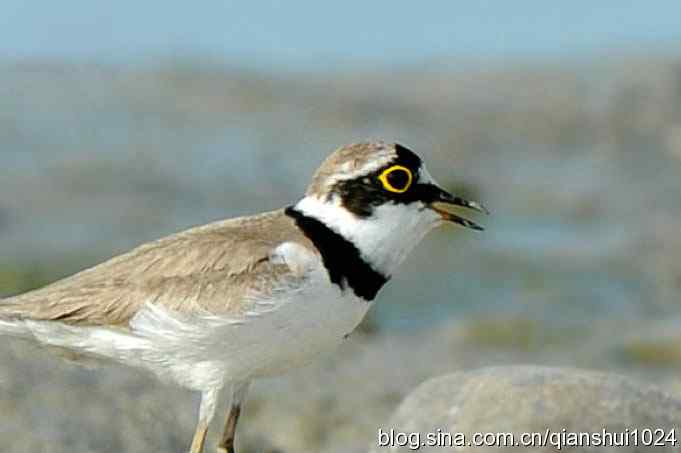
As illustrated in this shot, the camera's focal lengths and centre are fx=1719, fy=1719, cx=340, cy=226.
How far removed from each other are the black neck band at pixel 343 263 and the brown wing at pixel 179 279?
0.06m

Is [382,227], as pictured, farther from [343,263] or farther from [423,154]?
[423,154]

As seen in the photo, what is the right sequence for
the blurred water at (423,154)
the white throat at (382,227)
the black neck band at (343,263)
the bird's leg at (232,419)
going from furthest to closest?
the blurred water at (423,154), the bird's leg at (232,419), the white throat at (382,227), the black neck band at (343,263)

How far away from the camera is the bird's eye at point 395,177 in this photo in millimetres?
6078

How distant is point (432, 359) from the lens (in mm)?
10641

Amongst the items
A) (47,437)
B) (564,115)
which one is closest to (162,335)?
(47,437)

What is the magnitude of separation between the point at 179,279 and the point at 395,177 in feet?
2.76

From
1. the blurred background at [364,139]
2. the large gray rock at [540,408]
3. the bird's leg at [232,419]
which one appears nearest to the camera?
the bird's leg at [232,419]

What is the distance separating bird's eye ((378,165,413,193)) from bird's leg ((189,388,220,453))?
93cm

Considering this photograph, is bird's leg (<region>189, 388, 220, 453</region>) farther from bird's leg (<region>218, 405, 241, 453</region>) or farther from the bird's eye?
the bird's eye

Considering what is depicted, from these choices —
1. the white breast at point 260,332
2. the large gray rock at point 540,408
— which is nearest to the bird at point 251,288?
the white breast at point 260,332

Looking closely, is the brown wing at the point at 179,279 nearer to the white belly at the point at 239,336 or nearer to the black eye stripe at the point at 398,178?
the white belly at the point at 239,336

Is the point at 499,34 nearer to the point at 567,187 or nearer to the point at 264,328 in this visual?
the point at 567,187

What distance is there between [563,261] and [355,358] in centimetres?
312

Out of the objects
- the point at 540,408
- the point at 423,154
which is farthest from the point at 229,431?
the point at 423,154
